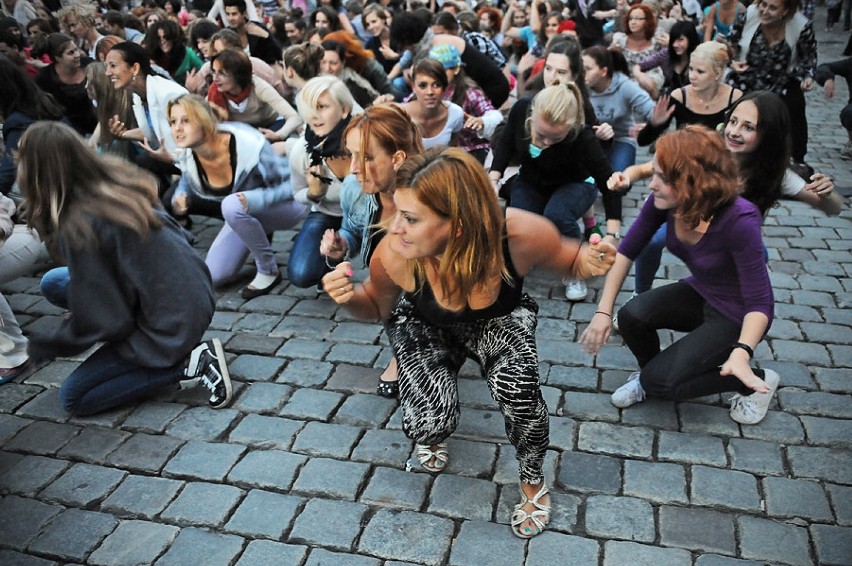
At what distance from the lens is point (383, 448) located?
11.4 feet

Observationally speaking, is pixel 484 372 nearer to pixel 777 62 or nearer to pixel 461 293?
pixel 461 293

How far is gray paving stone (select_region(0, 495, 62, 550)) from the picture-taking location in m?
3.02

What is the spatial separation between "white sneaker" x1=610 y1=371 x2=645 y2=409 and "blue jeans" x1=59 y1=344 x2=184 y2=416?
2.38 m

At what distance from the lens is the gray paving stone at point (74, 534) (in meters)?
2.94

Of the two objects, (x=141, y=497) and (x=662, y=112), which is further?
(x=662, y=112)

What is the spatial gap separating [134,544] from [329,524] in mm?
801

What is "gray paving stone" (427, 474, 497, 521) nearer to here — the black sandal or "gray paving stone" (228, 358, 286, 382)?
the black sandal

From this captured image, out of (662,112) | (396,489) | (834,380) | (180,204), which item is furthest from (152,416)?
(662,112)

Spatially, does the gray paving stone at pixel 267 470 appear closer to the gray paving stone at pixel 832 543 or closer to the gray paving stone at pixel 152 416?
the gray paving stone at pixel 152 416

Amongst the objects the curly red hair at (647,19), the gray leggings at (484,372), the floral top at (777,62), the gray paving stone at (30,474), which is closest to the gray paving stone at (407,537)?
the gray leggings at (484,372)

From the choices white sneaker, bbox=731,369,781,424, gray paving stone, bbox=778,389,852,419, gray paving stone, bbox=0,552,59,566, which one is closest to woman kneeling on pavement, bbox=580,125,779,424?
white sneaker, bbox=731,369,781,424

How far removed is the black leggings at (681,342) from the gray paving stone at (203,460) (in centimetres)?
209

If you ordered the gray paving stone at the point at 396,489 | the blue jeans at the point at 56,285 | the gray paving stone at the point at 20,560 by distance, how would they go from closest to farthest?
the gray paving stone at the point at 20,560 → the gray paving stone at the point at 396,489 → the blue jeans at the point at 56,285

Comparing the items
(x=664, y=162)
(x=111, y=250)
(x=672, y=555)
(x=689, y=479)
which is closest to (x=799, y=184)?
(x=664, y=162)
